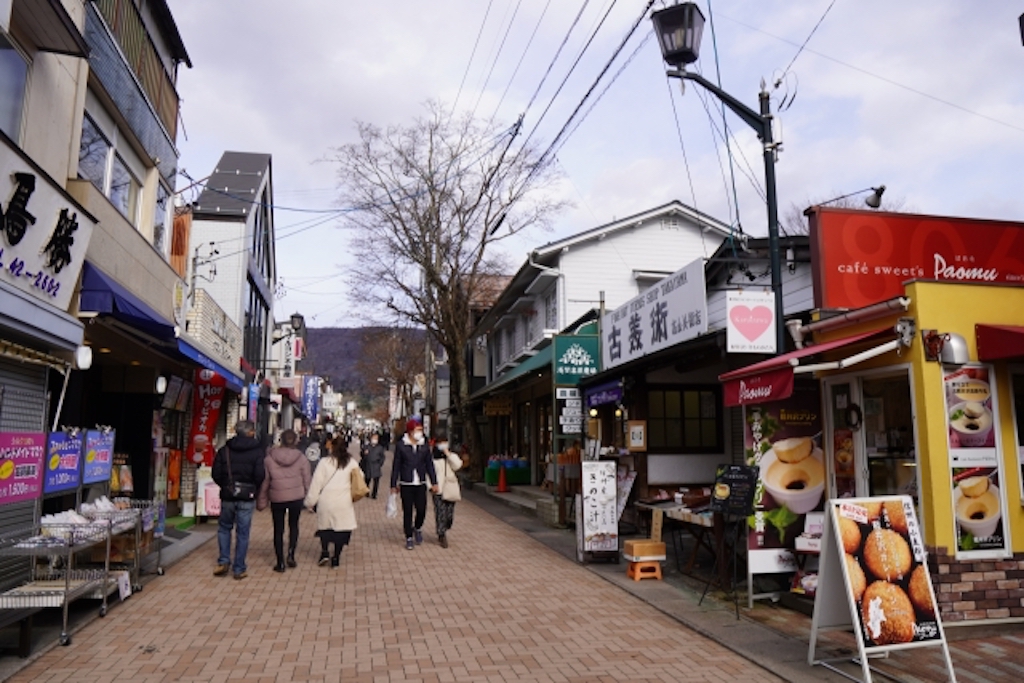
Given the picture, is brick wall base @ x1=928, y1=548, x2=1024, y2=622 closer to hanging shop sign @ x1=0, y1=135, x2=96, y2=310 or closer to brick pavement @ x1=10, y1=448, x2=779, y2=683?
brick pavement @ x1=10, y1=448, x2=779, y2=683

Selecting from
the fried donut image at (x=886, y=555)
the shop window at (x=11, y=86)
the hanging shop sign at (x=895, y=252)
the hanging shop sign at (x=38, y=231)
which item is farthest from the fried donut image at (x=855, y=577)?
the shop window at (x=11, y=86)

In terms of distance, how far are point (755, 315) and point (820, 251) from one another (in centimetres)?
94

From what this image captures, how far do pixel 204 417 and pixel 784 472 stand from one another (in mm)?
12627

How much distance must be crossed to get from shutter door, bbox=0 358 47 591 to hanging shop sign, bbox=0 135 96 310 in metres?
0.72

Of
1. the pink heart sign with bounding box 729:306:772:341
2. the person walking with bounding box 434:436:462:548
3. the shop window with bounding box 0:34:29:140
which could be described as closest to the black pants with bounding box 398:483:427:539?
the person walking with bounding box 434:436:462:548

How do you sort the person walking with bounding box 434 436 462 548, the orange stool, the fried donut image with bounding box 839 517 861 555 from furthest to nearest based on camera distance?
the person walking with bounding box 434 436 462 548
the orange stool
the fried donut image with bounding box 839 517 861 555

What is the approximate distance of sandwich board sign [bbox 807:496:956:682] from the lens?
5.36 metres

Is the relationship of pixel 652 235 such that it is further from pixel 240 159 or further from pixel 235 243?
pixel 240 159

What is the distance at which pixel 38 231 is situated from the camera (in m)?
6.94

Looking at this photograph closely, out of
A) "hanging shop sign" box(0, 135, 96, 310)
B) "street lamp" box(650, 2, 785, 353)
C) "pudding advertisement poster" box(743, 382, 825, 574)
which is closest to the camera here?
"hanging shop sign" box(0, 135, 96, 310)

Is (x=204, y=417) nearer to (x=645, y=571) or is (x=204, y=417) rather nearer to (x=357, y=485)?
(x=357, y=485)

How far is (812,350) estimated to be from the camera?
762 cm

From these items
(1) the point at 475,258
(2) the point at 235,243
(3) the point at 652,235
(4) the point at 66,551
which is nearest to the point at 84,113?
(4) the point at 66,551

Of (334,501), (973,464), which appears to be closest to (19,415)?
(334,501)
